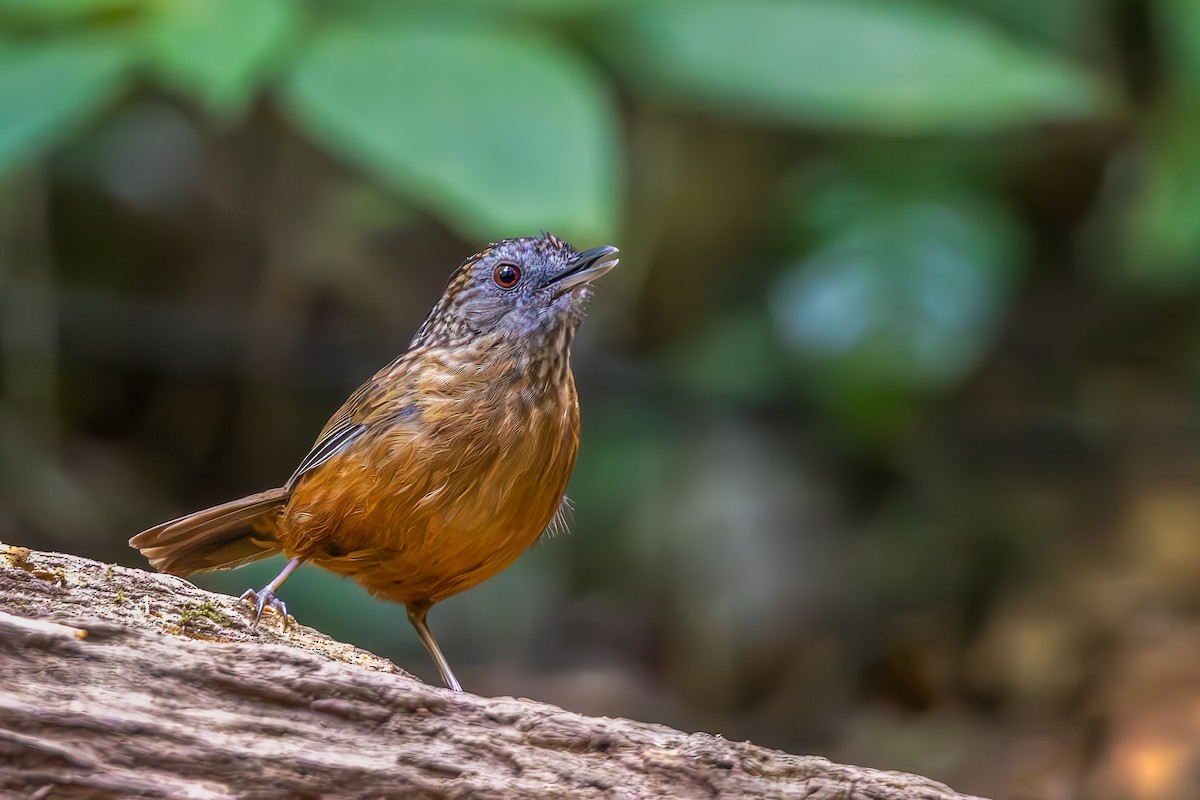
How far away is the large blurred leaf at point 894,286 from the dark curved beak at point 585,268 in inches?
93.8

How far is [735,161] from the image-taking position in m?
7.40

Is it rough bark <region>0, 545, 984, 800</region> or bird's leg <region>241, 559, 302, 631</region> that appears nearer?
rough bark <region>0, 545, 984, 800</region>

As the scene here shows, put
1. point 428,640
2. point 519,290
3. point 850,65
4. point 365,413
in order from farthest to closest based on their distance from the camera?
point 850,65 < point 519,290 < point 428,640 < point 365,413

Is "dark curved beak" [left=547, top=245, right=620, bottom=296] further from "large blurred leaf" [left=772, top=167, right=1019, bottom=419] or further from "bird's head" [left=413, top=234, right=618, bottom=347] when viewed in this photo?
"large blurred leaf" [left=772, top=167, right=1019, bottom=419]

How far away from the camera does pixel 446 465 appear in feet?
11.1

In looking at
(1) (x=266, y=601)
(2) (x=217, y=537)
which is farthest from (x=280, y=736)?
(2) (x=217, y=537)

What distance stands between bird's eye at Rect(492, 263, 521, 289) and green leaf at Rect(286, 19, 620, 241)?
992 millimetres

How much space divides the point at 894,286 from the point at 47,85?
362 centimetres

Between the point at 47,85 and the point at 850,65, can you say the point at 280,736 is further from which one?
the point at 850,65

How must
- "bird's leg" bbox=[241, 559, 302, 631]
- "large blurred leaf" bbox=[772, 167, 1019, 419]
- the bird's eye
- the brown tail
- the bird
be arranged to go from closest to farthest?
"bird's leg" bbox=[241, 559, 302, 631], the bird, the brown tail, the bird's eye, "large blurred leaf" bbox=[772, 167, 1019, 419]

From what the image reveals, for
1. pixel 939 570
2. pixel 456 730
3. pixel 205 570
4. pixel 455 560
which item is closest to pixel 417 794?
pixel 456 730

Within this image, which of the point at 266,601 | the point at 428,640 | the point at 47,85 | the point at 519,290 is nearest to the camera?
the point at 266,601

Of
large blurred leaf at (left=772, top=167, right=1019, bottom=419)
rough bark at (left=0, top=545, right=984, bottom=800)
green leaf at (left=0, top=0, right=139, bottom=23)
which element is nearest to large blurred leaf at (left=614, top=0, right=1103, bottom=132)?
large blurred leaf at (left=772, top=167, right=1019, bottom=419)

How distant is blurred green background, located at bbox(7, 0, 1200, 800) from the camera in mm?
5684
